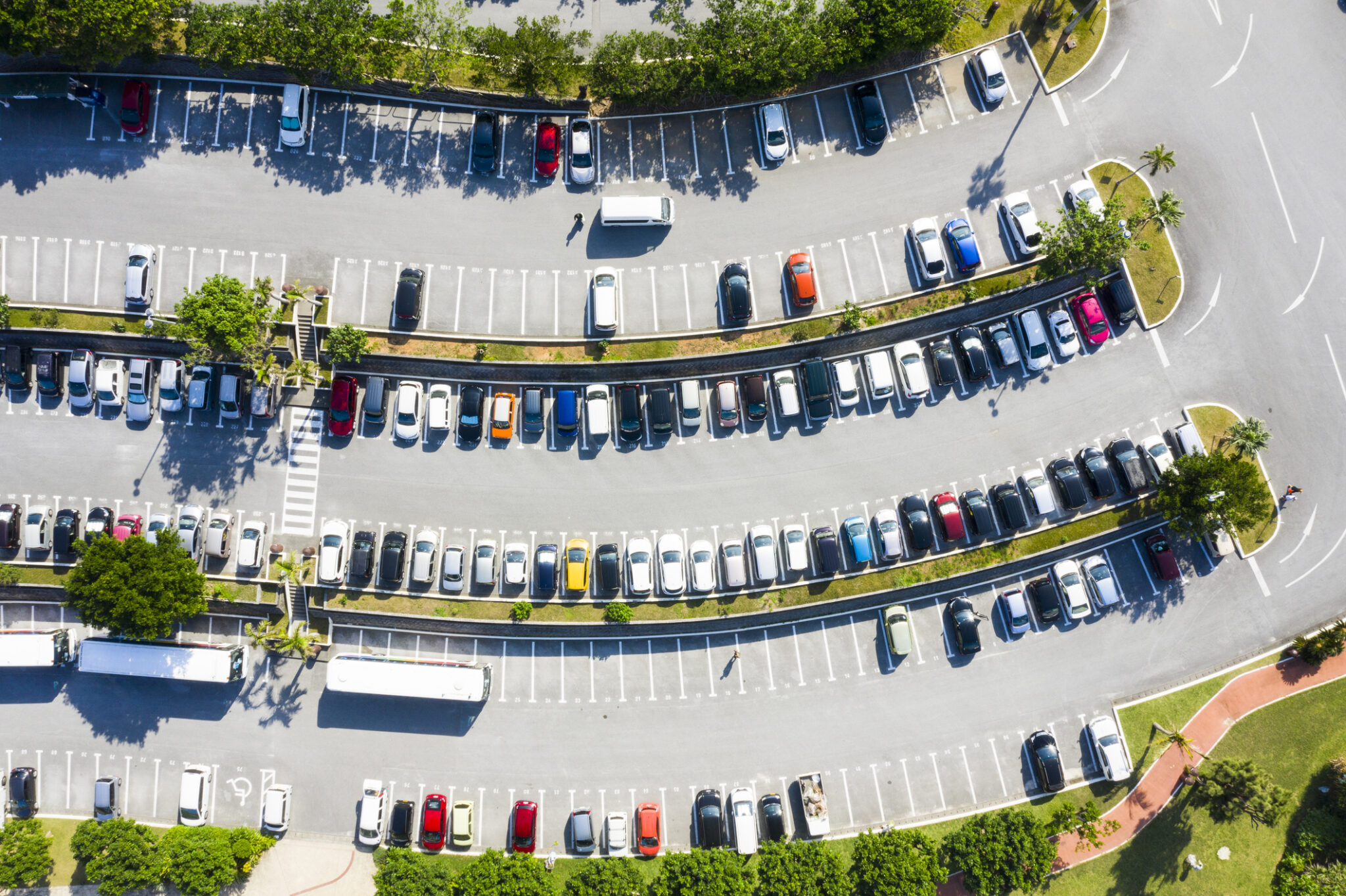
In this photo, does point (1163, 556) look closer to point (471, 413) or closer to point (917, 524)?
point (917, 524)

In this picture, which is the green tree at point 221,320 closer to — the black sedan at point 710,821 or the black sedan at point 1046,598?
the black sedan at point 710,821

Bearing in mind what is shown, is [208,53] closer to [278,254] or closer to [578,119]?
[278,254]

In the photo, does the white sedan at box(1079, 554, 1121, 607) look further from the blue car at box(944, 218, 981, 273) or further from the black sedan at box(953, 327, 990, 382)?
the blue car at box(944, 218, 981, 273)

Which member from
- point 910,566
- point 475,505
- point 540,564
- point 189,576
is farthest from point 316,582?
point 910,566

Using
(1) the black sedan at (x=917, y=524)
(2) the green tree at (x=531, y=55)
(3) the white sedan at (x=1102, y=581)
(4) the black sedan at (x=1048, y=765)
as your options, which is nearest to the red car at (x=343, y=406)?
(2) the green tree at (x=531, y=55)

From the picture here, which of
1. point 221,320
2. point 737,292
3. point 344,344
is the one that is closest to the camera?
point 221,320

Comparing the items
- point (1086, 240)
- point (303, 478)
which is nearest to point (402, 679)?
point (303, 478)

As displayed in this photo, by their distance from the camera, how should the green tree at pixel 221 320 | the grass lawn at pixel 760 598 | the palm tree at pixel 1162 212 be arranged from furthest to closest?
the grass lawn at pixel 760 598 < the palm tree at pixel 1162 212 < the green tree at pixel 221 320
